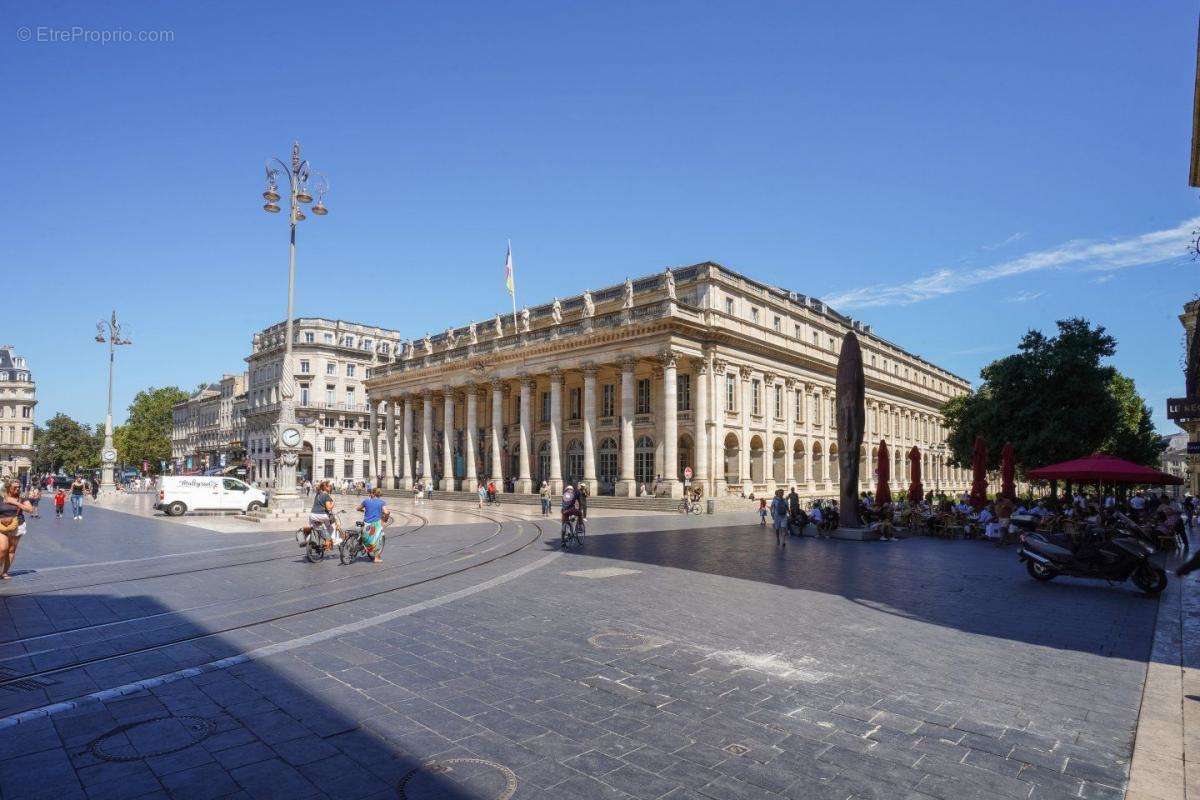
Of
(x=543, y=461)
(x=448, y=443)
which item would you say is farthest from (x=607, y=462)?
(x=448, y=443)

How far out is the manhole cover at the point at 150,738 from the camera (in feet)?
14.7

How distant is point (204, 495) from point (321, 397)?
1895 inches

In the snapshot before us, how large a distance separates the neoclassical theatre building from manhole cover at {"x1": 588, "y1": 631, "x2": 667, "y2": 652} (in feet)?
101

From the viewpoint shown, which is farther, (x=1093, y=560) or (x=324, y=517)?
(x=324, y=517)

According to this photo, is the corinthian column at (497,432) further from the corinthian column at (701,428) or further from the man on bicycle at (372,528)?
the man on bicycle at (372,528)

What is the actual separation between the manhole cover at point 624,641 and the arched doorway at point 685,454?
34.2m

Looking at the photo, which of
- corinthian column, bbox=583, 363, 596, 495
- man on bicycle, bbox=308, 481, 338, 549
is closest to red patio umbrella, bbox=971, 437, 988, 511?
corinthian column, bbox=583, 363, 596, 495

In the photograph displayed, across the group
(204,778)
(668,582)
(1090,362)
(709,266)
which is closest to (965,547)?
(668,582)

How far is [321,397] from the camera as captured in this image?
7456 cm

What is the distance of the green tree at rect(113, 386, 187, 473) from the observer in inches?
3984

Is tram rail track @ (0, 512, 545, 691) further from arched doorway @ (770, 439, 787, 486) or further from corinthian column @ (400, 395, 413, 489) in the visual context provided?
corinthian column @ (400, 395, 413, 489)

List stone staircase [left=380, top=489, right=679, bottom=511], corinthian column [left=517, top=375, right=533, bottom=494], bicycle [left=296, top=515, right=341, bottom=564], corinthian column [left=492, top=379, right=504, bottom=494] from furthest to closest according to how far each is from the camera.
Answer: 1. corinthian column [left=492, top=379, right=504, bottom=494]
2. corinthian column [left=517, top=375, right=533, bottom=494]
3. stone staircase [left=380, top=489, right=679, bottom=511]
4. bicycle [left=296, top=515, right=341, bottom=564]

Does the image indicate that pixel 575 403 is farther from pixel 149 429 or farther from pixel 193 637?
pixel 149 429

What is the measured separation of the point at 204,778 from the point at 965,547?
1942 centimetres
